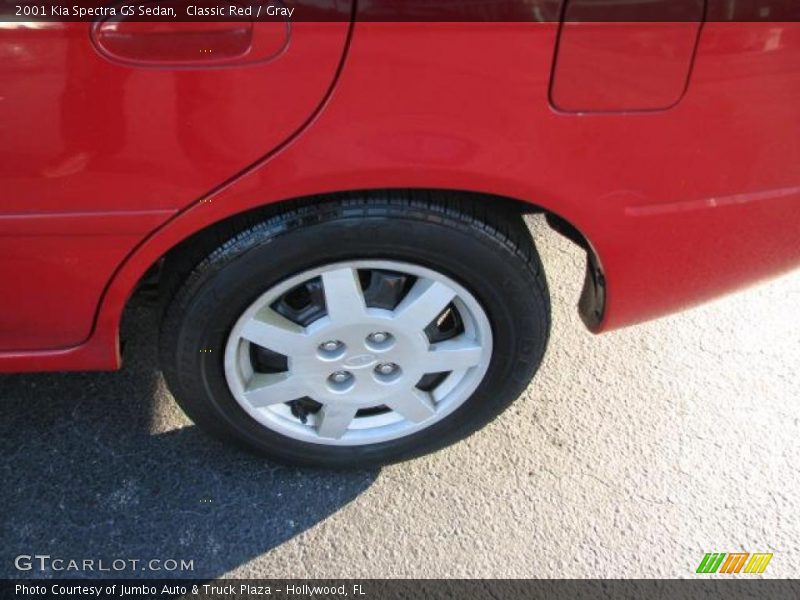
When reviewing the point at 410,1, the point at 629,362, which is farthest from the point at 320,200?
the point at 629,362

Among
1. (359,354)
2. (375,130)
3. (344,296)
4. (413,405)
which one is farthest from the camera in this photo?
(413,405)

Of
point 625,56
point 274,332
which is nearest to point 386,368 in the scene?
point 274,332

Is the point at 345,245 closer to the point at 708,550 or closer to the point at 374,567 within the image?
the point at 374,567

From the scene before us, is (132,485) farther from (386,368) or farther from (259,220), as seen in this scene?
(259,220)

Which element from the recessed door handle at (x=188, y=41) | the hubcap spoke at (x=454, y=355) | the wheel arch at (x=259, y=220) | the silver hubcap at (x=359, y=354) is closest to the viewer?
the recessed door handle at (x=188, y=41)

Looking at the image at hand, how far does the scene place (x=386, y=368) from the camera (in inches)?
74.9

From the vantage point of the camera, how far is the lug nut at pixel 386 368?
6.18ft

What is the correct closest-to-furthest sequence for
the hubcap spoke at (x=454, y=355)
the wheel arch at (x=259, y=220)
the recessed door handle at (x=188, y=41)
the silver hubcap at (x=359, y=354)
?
the recessed door handle at (x=188, y=41), the wheel arch at (x=259, y=220), the silver hubcap at (x=359, y=354), the hubcap spoke at (x=454, y=355)

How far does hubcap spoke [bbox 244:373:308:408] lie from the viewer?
187 cm

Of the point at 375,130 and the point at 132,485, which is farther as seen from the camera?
the point at 132,485

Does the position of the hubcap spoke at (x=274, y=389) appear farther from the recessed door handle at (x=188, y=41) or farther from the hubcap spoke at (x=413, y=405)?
the recessed door handle at (x=188, y=41)

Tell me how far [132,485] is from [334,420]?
57cm

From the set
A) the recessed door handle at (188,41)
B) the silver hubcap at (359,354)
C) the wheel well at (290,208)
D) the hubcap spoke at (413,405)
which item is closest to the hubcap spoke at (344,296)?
the silver hubcap at (359,354)

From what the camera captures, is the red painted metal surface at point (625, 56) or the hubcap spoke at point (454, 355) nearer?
the red painted metal surface at point (625, 56)
